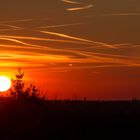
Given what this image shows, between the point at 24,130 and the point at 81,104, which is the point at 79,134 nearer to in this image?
the point at 24,130

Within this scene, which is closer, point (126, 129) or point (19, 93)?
point (126, 129)

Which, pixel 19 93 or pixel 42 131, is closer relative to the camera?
pixel 42 131

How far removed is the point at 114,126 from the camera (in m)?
33.2

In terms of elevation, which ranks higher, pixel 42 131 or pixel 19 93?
pixel 19 93

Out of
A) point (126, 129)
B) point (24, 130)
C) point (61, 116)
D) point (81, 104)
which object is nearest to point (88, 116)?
point (61, 116)

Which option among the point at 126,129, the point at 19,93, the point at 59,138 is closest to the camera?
the point at 59,138

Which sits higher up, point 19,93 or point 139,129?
point 19,93

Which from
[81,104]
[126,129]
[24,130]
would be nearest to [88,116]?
[126,129]

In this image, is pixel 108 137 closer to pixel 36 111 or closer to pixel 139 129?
pixel 139 129

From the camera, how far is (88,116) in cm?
3631

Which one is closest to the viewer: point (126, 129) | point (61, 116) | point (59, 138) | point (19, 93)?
point (59, 138)

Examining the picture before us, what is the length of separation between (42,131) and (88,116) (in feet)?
18.6

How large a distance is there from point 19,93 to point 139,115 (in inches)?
616

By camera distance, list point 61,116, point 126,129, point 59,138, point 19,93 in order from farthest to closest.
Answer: point 19,93
point 61,116
point 126,129
point 59,138
